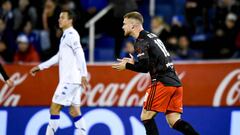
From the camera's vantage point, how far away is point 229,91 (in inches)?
453

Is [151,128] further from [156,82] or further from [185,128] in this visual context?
[156,82]

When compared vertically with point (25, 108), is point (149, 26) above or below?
above

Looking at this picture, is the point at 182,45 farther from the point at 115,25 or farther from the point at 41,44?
the point at 41,44

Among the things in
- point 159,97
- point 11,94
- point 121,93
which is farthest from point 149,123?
point 11,94

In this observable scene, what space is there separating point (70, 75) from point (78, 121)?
653 mm

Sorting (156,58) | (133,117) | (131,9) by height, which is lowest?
(133,117)

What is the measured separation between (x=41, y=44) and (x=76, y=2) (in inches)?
51.5

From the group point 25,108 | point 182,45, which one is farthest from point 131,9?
point 25,108

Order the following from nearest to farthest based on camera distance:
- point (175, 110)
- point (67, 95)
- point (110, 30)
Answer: point (175, 110) < point (67, 95) < point (110, 30)

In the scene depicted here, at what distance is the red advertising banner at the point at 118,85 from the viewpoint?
11.6 m

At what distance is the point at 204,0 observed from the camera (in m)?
14.7

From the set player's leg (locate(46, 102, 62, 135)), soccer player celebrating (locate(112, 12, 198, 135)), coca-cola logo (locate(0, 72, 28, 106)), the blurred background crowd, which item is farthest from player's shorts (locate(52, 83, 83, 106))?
the blurred background crowd

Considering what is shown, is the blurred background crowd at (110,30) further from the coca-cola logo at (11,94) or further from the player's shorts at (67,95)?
the player's shorts at (67,95)

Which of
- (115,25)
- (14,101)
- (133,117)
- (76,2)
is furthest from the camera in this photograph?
(76,2)
